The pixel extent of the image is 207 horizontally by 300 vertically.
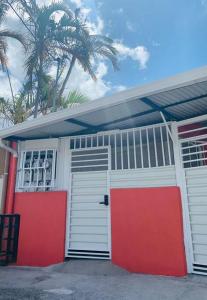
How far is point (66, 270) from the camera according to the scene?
5.10m

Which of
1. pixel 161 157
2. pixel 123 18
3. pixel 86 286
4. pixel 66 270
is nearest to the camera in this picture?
pixel 86 286

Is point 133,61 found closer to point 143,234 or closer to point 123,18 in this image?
point 123,18

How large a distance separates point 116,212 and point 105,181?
0.80 metres

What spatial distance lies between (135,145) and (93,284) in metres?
3.05

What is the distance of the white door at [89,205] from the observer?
17.9ft

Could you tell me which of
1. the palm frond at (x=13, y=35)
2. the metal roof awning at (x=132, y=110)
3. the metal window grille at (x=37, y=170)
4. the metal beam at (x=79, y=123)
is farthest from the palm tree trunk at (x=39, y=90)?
the metal beam at (x=79, y=123)

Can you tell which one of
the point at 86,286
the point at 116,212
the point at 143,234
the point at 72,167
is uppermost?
the point at 72,167

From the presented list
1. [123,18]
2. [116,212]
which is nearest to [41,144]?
[116,212]

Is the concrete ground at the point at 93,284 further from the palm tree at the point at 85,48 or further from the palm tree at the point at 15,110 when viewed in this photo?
the palm tree at the point at 85,48

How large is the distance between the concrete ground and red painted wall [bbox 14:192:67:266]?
16.8 inches

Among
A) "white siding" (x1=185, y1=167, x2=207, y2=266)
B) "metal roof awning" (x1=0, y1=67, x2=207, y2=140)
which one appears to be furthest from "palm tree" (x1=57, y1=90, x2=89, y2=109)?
"white siding" (x1=185, y1=167, x2=207, y2=266)

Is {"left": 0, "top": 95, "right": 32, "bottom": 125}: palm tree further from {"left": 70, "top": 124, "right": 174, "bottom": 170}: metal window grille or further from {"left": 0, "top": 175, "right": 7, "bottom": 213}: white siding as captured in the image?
{"left": 70, "top": 124, "right": 174, "bottom": 170}: metal window grille

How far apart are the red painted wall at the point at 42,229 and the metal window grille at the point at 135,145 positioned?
1.38 metres

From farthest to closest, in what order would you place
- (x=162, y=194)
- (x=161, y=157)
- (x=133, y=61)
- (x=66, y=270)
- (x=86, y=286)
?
(x=133, y=61)
(x=161, y=157)
(x=66, y=270)
(x=162, y=194)
(x=86, y=286)
